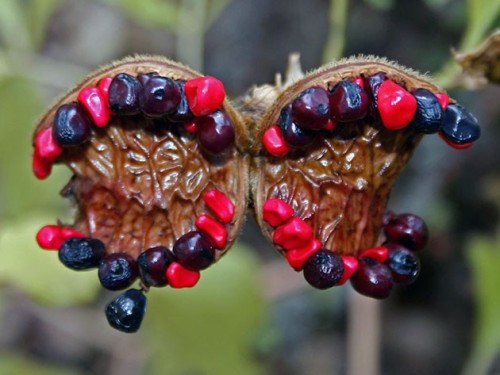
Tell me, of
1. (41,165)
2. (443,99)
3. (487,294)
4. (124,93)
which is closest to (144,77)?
(124,93)

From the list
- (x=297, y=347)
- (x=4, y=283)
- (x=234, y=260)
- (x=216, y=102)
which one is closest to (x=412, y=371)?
(x=297, y=347)

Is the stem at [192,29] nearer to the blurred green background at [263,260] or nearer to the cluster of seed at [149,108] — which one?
the blurred green background at [263,260]

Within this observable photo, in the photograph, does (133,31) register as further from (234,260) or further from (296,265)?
(296,265)

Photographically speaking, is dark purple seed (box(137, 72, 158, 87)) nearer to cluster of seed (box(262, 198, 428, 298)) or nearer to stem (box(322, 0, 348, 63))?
cluster of seed (box(262, 198, 428, 298))

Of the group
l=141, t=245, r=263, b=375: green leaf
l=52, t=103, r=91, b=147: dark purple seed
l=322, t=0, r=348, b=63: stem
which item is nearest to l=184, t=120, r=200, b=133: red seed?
l=52, t=103, r=91, b=147: dark purple seed

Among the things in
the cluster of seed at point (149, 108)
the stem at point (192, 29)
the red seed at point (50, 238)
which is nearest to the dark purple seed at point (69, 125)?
the cluster of seed at point (149, 108)

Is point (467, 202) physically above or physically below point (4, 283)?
above

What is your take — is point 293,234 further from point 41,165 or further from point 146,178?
point 41,165
